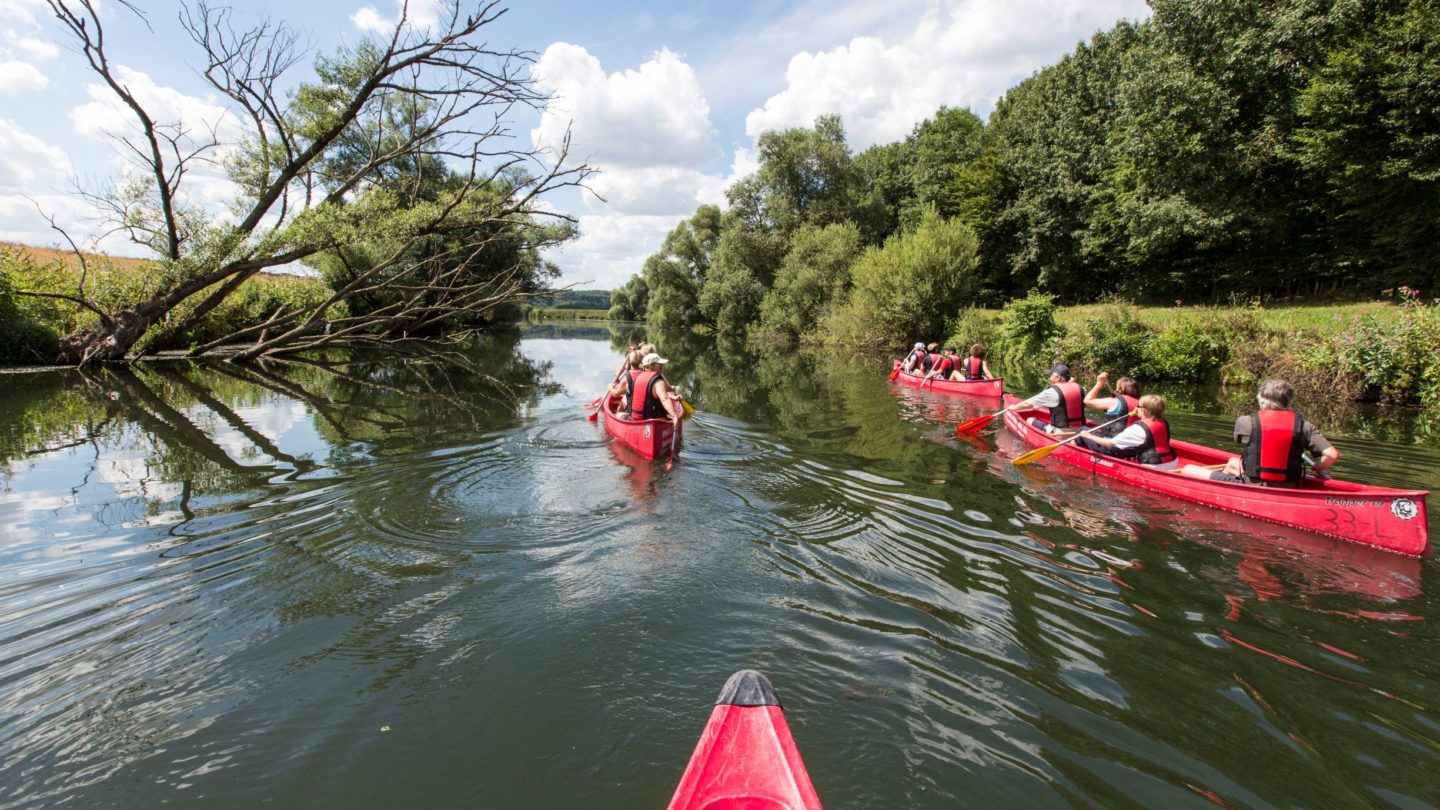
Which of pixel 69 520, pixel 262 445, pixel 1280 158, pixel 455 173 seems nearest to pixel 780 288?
pixel 455 173

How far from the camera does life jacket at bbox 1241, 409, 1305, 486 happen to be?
6641 mm

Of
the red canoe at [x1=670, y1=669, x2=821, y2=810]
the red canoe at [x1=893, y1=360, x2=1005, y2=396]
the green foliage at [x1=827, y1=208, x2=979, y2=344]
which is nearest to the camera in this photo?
the red canoe at [x1=670, y1=669, x2=821, y2=810]

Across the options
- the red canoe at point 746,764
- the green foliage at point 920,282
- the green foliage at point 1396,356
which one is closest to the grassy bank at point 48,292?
the red canoe at point 746,764

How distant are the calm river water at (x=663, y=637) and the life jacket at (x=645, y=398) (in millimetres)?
1507

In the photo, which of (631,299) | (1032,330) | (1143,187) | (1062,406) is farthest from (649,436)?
(631,299)

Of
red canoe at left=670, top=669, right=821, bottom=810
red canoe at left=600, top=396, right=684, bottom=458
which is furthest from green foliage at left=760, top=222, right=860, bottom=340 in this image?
red canoe at left=670, top=669, right=821, bottom=810

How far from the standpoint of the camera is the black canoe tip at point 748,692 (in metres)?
2.69

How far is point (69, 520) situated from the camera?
6191 mm

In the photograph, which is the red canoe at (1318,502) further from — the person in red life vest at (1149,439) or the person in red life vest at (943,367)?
the person in red life vest at (943,367)

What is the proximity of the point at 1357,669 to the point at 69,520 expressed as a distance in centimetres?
1025

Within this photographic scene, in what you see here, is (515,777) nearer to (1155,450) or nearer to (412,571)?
(412,571)

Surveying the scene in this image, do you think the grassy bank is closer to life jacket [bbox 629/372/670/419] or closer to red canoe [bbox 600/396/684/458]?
life jacket [bbox 629/372/670/419]

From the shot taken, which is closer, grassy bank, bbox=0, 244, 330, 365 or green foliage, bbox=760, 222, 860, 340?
grassy bank, bbox=0, 244, 330, 365

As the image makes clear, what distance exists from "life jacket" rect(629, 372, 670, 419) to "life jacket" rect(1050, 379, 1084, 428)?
595 centimetres
